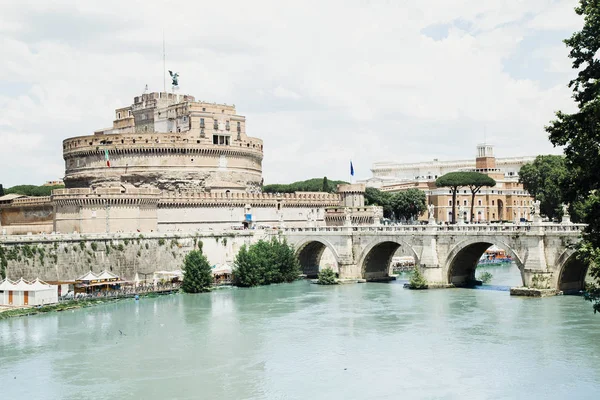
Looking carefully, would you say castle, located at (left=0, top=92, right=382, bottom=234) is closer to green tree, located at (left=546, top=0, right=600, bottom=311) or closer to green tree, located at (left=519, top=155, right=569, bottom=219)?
green tree, located at (left=519, top=155, right=569, bottom=219)

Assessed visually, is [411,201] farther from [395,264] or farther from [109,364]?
[109,364]

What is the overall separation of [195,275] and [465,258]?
54.6 feet

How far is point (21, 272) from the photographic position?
4781cm

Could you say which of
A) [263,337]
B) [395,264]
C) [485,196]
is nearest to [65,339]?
[263,337]

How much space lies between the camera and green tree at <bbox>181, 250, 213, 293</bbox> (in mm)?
51656

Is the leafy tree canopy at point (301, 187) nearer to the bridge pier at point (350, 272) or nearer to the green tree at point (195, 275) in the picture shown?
the bridge pier at point (350, 272)

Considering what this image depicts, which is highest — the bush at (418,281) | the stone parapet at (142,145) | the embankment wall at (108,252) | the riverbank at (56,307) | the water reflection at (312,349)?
the stone parapet at (142,145)

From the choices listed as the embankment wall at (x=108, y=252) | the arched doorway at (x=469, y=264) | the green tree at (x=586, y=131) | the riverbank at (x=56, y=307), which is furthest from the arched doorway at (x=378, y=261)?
the green tree at (x=586, y=131)

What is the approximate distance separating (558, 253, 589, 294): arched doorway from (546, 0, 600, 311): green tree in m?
24.2

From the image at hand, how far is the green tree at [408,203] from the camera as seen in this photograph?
95125mm

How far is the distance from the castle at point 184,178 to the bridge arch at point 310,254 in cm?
299

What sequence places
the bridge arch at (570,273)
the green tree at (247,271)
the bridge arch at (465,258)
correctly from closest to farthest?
1. the bridge arch at (570,273)
2. the bridge arch at (465,258)
3. the green tree at (247,271)

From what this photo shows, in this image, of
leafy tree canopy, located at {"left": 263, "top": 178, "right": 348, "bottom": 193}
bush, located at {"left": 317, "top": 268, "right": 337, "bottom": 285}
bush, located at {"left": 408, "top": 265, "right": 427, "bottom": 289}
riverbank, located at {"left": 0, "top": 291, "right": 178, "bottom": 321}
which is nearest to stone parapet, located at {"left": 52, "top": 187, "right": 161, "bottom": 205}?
riverbank, located at {"left": 0, "top": 291, "right": 178, "bottom": 321}

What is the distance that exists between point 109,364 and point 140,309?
13.6m
